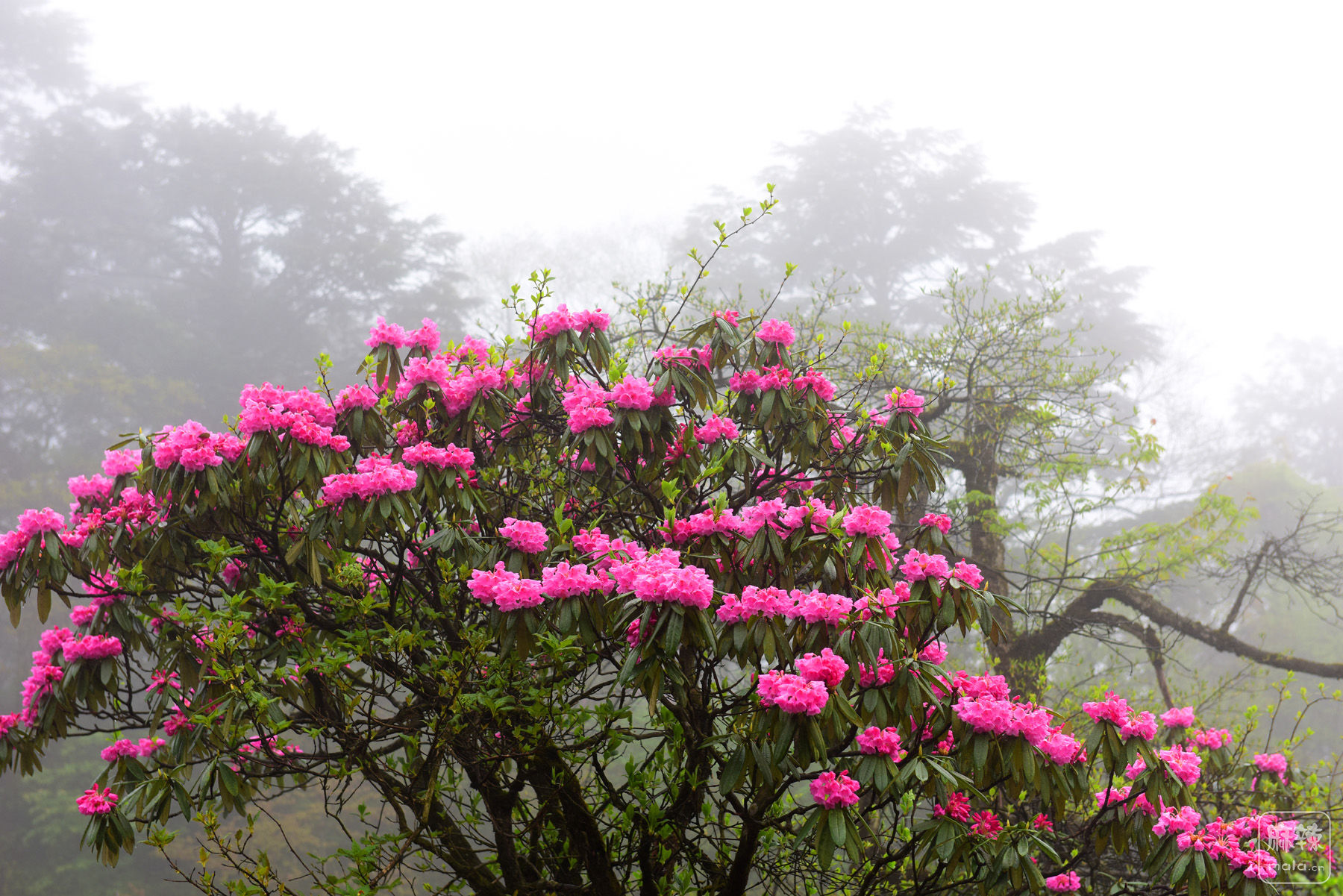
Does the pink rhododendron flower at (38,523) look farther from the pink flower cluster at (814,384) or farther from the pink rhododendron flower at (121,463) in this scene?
the pink flower cluster at (814,384)

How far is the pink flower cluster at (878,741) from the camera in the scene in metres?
1.72

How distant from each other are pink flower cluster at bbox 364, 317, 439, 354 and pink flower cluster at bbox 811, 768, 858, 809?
177cm

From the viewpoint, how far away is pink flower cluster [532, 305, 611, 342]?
247 cm

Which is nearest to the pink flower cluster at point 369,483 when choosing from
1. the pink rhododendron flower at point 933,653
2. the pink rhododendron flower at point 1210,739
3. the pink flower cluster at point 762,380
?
the pink flower cluster at point 762,380

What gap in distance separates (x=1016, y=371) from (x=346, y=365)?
11886mm

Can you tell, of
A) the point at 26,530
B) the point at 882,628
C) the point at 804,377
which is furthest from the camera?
the point at 804,377

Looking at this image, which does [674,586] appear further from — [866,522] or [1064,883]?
[1064,883]

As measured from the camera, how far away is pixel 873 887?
2.02 m

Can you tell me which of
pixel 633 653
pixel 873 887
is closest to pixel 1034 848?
pixel 873 887

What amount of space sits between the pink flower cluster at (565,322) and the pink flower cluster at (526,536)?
0.76m

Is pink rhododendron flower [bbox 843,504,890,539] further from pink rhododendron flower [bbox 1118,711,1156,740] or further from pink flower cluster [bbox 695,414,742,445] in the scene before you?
pink rhododendron flower [bbox 1118,711,1156,740]

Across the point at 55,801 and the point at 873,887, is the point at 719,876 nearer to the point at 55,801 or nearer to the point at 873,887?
the point at 873,887

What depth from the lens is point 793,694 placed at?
5.04ft

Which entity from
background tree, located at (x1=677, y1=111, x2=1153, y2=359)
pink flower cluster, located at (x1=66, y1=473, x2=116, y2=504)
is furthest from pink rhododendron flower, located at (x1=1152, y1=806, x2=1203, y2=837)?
background tree, located at (x1=677, y1=111, x2=1153, y2=359)
